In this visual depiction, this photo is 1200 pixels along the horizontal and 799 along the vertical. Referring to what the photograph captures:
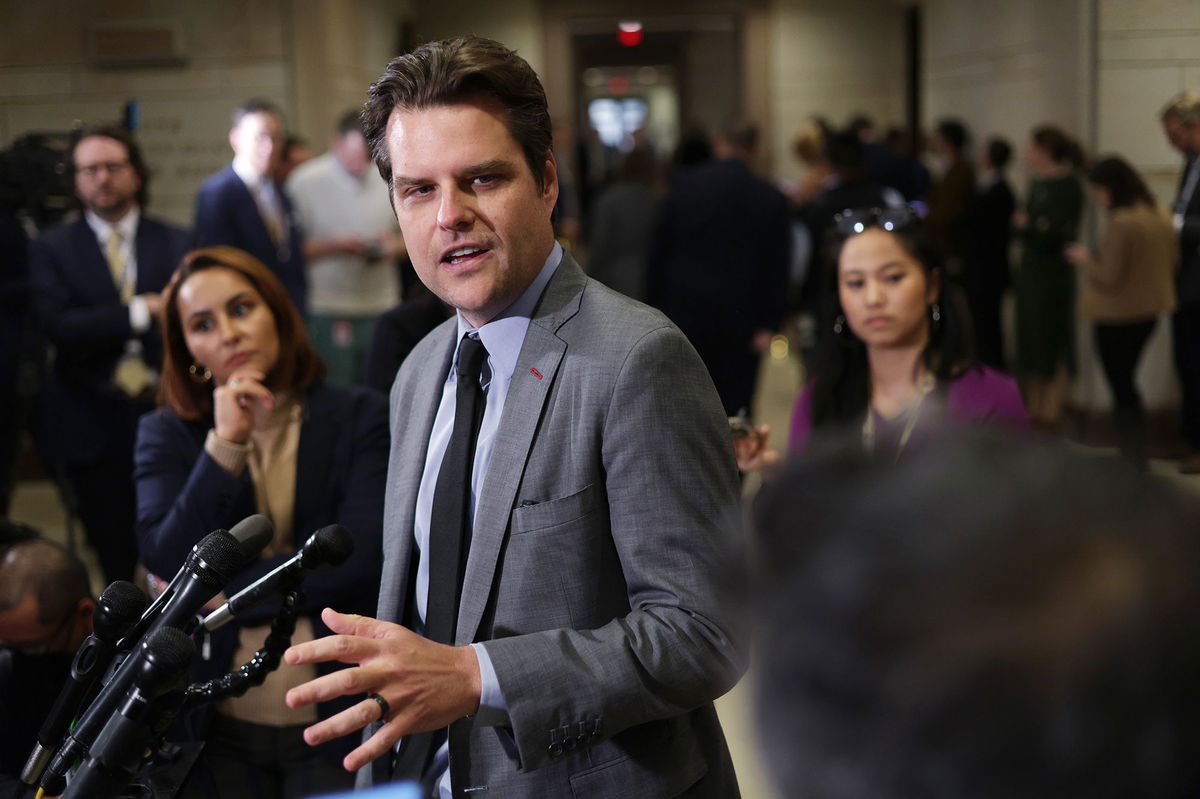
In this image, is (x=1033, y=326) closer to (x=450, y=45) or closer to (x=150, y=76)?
(x=150, y=76)

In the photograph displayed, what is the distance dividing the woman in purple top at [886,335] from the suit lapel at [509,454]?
57.3 inches

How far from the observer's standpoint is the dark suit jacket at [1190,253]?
16.1 feet

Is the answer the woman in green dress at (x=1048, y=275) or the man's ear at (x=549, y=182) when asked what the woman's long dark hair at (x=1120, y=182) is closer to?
the woman in green dress at (x=1048, y=275)

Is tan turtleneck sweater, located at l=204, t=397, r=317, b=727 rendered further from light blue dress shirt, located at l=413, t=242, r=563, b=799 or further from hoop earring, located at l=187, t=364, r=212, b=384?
light blue dress shirt, located at l=413, t=242, r=563, b=799

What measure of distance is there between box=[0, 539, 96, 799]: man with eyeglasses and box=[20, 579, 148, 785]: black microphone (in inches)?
17.5

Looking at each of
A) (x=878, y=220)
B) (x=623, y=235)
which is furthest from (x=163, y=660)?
(x=623, y=235)

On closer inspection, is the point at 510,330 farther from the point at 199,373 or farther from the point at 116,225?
the point at 116,225

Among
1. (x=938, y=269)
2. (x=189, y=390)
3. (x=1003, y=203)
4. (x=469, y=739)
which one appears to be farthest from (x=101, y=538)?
(x=1003, y=203)

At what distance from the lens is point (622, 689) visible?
1320 millimetres

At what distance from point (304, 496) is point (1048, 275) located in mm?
5584

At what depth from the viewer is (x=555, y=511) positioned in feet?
4.57

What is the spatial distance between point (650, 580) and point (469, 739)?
0.30 m

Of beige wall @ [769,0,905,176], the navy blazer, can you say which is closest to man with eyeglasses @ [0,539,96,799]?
the navy blazer

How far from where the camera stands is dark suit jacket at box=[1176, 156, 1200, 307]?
4898 millimetres
